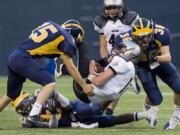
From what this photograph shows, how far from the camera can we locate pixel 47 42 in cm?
927

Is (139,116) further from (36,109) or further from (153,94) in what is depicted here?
(36,109)

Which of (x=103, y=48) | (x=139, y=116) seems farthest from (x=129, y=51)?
(x=103, y=48)

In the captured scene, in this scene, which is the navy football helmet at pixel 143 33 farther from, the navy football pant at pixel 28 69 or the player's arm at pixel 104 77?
the navy football pant at pixel 28 69

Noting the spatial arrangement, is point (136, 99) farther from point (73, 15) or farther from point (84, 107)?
point (73, 15)

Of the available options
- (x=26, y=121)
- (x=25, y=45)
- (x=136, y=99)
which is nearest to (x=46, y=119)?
(x=26, y=121)

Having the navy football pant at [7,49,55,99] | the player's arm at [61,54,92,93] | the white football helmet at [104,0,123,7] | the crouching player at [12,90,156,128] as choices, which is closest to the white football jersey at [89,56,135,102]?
the player's arm at [61,54,92,93]

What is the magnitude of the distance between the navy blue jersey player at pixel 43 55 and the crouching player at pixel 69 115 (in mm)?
270

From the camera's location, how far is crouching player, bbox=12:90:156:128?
9492 millimetres

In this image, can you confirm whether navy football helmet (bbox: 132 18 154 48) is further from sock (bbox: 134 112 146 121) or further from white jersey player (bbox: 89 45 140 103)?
sock (bbox: 134 112 146 121)

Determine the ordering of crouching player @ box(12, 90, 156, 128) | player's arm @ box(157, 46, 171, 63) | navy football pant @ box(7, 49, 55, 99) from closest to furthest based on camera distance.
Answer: navy football pant @ box(7, 49, 55, 99) < crouching player @ box(12, 90, 156, 128) < player's arm @ box(157, 46, 171, 63)

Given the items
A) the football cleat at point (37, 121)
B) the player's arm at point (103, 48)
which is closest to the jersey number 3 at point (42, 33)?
the football cleat at point (37, 121)

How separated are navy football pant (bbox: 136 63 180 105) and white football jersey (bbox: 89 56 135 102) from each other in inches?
24.9

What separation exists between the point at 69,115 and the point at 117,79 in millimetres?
793

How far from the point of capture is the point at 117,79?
9.17m
